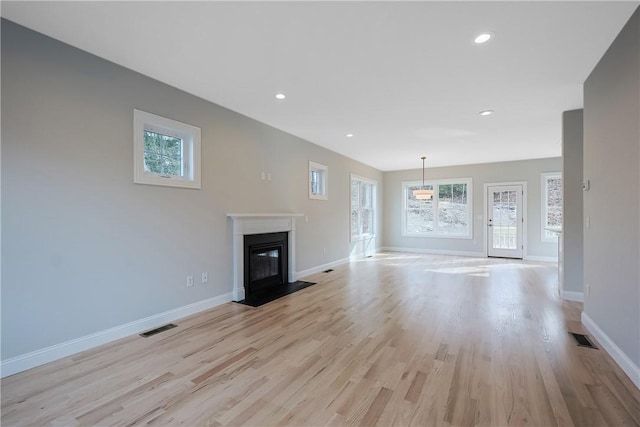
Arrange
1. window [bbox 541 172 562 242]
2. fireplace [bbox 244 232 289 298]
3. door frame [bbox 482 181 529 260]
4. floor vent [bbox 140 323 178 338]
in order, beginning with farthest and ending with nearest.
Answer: door frame [bbox 482 181 529 260] < window [bbox 541 172 562 242] < fireplace [bbox 244 232 289 298] < floor vent [bbox 140 323 178 338]

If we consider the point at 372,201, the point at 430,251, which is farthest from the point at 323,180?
the point at 430,251

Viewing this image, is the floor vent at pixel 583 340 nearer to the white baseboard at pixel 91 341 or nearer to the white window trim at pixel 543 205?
the white baseboard at pixel 91 341

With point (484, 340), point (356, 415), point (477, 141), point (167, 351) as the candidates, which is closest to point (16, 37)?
point (167, 351)

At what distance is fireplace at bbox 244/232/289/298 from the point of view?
4.39 meters

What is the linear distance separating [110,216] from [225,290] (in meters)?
1.76

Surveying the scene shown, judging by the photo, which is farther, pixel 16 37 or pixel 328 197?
pixel 328 197

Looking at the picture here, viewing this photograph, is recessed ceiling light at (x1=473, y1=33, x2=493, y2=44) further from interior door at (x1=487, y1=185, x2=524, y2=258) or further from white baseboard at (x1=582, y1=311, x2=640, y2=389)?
interior door at (x1=487, y1=185, x2=524, y2=258)

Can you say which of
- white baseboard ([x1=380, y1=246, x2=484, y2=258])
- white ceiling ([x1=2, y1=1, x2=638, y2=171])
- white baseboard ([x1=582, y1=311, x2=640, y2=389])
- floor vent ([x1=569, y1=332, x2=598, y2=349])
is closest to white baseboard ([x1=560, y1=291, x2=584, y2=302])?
white baseboard ([x1=582, y1=311, x2=640, y2=389])

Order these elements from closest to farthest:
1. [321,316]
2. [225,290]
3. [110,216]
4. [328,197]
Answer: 1. [110,216]
2. [321,316]
3. [225,290]
4. [328,197]

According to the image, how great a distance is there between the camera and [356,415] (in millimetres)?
1818

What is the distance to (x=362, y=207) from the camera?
850 cm

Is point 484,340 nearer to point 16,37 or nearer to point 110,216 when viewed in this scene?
point 110,216

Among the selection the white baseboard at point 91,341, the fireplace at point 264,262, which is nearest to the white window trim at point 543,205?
the fireplace at point 264,262

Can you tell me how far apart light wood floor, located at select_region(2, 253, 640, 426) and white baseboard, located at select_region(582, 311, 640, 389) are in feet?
0.20
